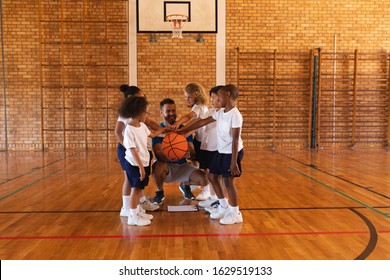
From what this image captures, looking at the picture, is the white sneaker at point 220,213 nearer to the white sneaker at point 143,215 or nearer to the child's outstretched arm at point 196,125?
the white sneaker at point 143,215

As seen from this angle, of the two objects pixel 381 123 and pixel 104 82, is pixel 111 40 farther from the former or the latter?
pixel 381 123

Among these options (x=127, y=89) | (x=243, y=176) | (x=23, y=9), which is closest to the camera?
(x=127, y=89)

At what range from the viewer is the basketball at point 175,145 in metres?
4.17

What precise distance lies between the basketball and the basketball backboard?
681cm

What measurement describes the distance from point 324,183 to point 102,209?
3394mm

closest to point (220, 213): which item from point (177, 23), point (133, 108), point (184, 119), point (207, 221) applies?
point (207, 221)

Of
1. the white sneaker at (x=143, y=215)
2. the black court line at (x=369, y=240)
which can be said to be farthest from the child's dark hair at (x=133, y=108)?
the black court line at (x=369, y=240)

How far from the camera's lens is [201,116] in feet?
13.8

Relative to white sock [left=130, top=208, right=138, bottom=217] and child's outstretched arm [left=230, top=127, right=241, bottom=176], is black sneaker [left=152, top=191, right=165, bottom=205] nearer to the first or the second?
white sock [left=130, top=208, right=138, bottom=217]

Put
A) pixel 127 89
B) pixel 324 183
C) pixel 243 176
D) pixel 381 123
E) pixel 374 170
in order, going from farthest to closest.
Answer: pixel 381 123 < pixel 374 170 < pixel 243 176 < pixel 324 183 < pixel 127 89

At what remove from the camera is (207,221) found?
3797 mm

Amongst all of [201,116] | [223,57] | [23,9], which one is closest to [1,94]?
[23,9]

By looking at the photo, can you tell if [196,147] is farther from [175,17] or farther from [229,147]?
[175,17]

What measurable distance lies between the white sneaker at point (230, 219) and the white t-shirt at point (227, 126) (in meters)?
0.64
